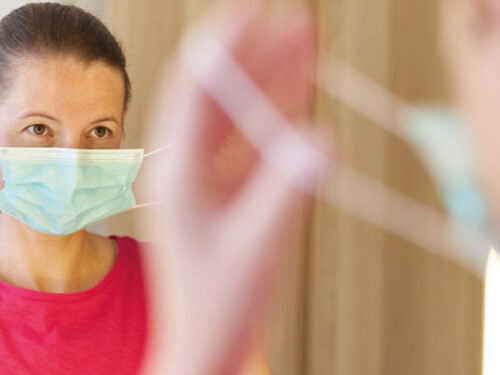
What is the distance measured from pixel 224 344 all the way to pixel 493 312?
100cm

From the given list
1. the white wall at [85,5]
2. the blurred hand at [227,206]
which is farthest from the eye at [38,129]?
the blurred hand at [227,206]

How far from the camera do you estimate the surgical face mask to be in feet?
3.43

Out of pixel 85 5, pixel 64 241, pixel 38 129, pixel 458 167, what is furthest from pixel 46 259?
pixel 458 167

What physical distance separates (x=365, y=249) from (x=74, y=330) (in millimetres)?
676

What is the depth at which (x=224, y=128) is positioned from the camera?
53 centimetres

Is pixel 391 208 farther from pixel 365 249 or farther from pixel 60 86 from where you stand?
pixel 60 86

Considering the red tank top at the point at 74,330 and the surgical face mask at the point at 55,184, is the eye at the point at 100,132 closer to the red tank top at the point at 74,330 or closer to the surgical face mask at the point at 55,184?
the surgical face mask at the point at 55,184

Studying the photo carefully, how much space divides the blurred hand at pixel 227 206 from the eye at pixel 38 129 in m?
0.57

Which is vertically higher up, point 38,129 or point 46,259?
point 38,129

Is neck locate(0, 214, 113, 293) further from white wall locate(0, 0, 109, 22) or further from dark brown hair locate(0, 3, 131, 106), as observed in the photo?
white wall locate(0, 0, 109, 22)

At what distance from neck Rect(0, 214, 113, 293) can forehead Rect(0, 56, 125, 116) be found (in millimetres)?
177

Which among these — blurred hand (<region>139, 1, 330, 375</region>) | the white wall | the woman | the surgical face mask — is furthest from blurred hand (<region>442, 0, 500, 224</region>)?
the white wall

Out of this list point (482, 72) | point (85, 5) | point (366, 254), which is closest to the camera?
point (482, 72)

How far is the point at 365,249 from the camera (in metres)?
1.52
